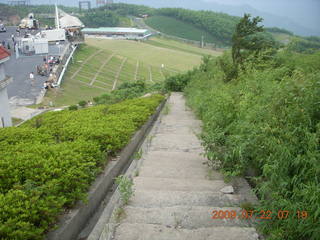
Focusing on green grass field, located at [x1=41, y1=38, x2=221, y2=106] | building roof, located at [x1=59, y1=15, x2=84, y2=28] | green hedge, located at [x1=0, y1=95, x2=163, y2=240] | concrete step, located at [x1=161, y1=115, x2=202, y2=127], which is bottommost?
green grass field, located at [x1=41, y1=38, x2=221, y2=106]

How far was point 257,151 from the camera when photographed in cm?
403

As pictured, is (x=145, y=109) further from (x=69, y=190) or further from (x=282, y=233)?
(x=282, y=233)

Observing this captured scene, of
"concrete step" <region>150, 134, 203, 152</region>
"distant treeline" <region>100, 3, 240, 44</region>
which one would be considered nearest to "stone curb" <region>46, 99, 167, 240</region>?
"concrete step" <region>150, 134, 203, 152</region>

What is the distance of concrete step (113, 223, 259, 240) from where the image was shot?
124 inches

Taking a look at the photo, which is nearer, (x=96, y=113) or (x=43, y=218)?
(x=43, y=218)

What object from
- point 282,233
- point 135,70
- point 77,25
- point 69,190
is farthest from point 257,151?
point 77,25

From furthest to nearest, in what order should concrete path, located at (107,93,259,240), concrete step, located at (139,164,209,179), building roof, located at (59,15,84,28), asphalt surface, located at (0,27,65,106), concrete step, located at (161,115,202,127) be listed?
building roof, located at (59,15,84,28) → asphalt surface, located at (0,27,65,106) → concrete step, located at (161,115,202,127) → concrete step, located at (139,164,209,179) → concrete path, located at (107,93,259,240)

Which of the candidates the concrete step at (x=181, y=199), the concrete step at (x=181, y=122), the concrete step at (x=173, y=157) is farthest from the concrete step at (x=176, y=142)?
the concrete step at (x=181, y=199)

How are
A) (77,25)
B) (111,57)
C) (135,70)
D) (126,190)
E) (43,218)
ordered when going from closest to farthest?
(43,218), (126,190), (135,70), (111,57), (77,25)

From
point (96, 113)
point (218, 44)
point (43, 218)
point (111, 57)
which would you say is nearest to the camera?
point (43, 218)

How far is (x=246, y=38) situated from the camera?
11758mm

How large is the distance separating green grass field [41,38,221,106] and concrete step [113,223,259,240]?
1888 centimetres

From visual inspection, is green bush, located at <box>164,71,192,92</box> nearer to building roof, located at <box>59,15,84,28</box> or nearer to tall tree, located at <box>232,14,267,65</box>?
tall tree, located at <box>232,14,267,65</box>

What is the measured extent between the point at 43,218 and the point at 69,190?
0.64 metres
